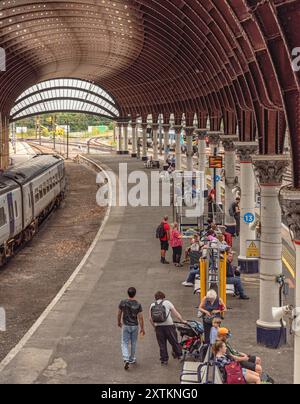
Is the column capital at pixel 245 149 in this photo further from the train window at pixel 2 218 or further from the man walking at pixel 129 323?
the man walking at pixel 129 323

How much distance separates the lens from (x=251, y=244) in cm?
2391

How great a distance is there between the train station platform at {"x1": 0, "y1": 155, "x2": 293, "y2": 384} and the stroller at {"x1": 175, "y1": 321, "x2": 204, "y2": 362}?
35cm

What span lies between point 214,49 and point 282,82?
15.3m

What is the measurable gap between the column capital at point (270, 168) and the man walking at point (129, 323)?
551cm

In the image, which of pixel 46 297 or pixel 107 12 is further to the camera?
pixel 107 12

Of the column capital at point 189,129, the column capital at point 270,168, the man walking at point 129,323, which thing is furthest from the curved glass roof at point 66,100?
the man walking at point 129,323

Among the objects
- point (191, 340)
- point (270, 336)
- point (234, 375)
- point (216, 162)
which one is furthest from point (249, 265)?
point (234, 375)

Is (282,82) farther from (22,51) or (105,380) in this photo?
(22,51)

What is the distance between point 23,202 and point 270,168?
54.8 ft

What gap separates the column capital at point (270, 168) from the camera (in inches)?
727

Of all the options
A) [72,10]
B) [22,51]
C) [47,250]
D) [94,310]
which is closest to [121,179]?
[22,51]

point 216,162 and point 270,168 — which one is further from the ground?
point 270,168

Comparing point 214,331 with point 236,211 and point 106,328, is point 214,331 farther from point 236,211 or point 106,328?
point 236,211

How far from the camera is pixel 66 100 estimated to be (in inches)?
4309
